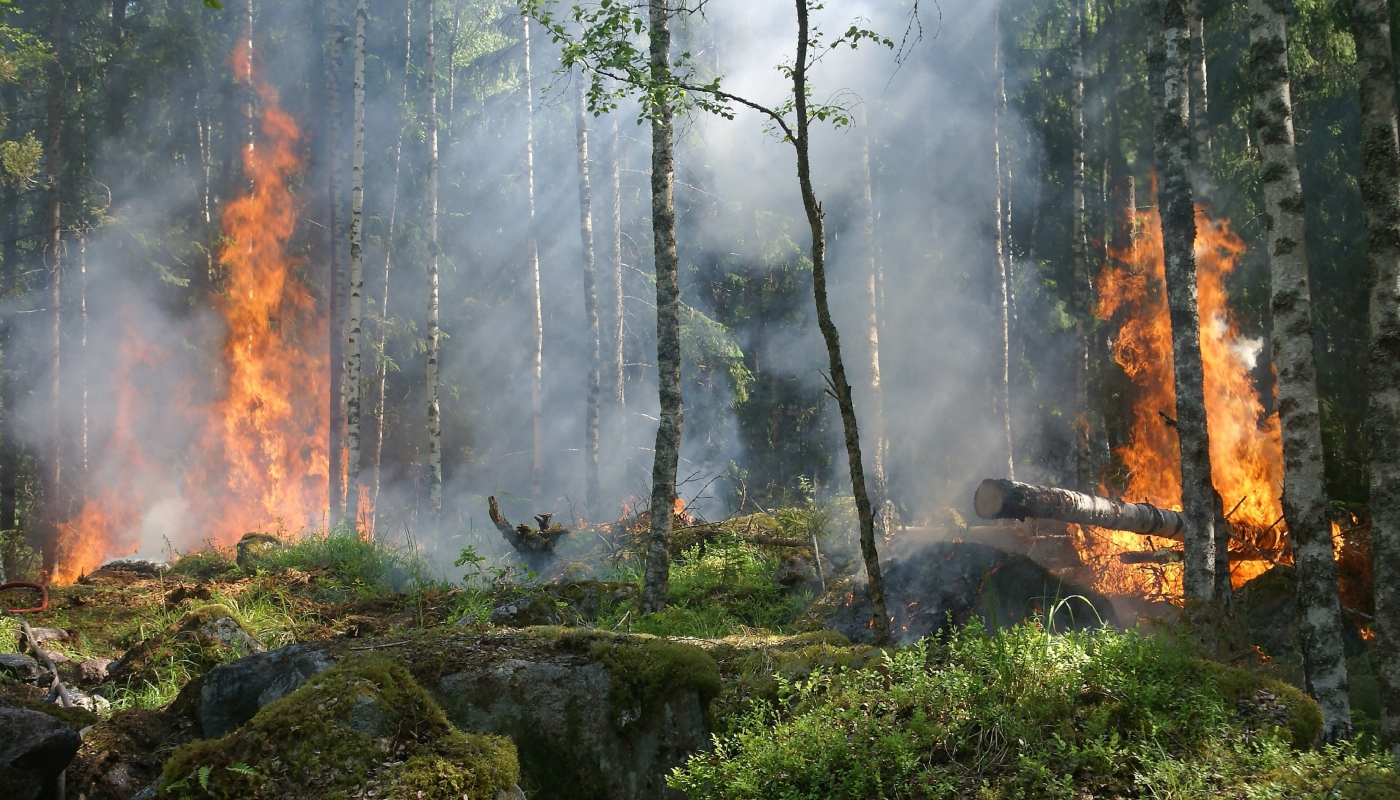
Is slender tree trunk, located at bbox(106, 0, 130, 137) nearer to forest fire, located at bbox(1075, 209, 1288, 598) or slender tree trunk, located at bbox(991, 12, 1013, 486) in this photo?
slender tree trunk, located at bbox(991, 12, 1013, 486)

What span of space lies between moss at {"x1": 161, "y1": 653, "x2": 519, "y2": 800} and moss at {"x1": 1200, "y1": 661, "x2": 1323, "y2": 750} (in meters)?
3.13

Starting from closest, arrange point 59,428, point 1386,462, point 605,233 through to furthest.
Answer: point 1386,462
point 59,428
point 605,233

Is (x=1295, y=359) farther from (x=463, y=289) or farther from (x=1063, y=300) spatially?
(x=463, y=289)

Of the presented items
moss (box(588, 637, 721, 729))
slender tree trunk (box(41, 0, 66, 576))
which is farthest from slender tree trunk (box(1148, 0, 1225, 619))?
slender tree trunk (box(41, 0, 66, 576))

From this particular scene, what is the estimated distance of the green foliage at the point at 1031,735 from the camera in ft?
10.8

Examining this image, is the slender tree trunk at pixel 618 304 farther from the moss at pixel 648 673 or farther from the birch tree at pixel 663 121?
the moss at pixel 648 673

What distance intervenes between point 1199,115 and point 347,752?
14.8 metres

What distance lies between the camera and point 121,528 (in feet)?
66.5

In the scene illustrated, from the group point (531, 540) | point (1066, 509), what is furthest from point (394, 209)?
Result: point (1066, 509)

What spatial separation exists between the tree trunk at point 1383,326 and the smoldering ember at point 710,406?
0.03 meters

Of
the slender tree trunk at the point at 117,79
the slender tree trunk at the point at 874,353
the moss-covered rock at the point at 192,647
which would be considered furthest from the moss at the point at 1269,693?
the slender tree trunk at the point at 117,79

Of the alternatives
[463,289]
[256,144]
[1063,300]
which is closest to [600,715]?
[1063,300]

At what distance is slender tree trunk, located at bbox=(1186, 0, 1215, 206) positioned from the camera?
11.2 metres

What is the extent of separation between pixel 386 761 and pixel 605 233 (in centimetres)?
2505
